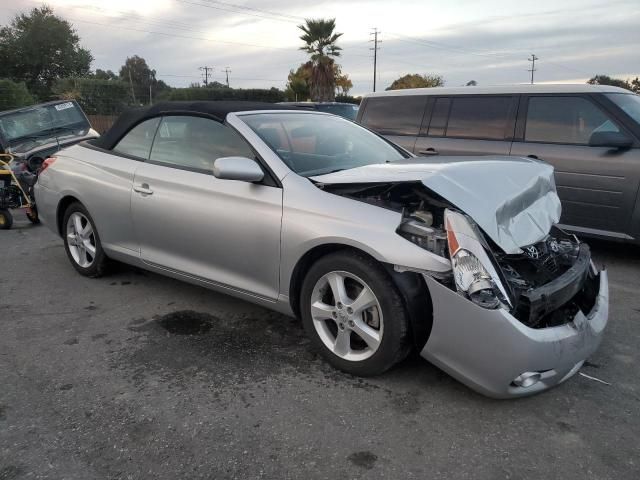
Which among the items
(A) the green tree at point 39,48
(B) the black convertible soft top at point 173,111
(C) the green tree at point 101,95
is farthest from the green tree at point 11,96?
(A) the green tree at point 39,48

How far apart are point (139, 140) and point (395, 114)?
11.9 feet

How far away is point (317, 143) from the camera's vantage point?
382cm

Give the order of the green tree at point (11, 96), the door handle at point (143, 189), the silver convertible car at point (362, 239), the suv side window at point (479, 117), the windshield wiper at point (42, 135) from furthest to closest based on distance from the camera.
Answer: the green tree at point (11, 96) < the windshield wiper at point (42, 135) < the suv side window at point (479, 117) < the door handle at point (143, 189) < the silver convertible car at point (362, 239)

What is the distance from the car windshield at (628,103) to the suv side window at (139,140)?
14.4 feet

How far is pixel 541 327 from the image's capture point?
2.68 meters

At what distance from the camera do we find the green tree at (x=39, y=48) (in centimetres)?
4666

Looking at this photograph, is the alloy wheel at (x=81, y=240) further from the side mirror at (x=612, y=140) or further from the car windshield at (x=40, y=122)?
the side mirror at (x=612, y=140)

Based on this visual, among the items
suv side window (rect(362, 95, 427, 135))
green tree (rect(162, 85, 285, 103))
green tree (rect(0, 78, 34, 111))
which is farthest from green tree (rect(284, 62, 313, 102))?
suv side window (rect(362, 95, 427, 135))

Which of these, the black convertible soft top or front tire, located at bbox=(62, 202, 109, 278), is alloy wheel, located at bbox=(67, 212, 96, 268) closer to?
front tire, located at bbox=(62, 202, 109, 278)

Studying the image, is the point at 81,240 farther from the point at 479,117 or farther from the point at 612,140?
the point at 612,140

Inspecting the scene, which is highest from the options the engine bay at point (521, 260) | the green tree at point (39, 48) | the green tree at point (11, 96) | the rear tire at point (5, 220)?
the green tree at point (39, 48)

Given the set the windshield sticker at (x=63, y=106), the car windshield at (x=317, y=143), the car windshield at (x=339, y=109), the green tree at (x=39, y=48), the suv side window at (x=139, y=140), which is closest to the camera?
the car windshield at (x=317, y=143)

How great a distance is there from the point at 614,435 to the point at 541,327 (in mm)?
576

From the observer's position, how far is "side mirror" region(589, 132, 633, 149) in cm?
507
